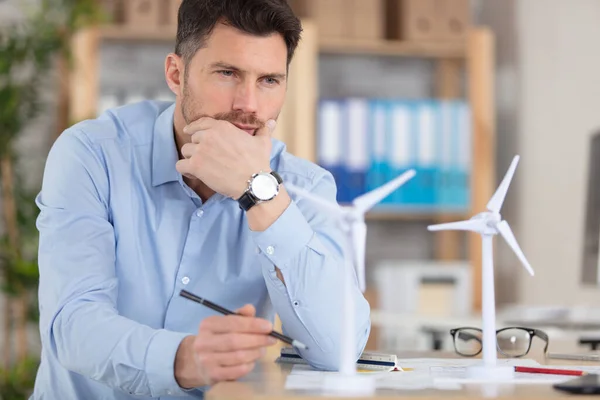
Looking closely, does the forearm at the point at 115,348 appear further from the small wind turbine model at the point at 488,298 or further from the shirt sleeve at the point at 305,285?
the small wind turbine model at the point at 488,298

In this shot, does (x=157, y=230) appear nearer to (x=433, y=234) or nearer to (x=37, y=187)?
(x=37, y=187)

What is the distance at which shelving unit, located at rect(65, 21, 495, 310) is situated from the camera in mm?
4125

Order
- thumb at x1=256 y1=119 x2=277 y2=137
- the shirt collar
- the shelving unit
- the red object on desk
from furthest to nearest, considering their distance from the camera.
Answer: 1. the shelving unit
2. the shirt collar
3. thumb at x1=256 y1=119 x2=277 y2=137
4. the red object on desk

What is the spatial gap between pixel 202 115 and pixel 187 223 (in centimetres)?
20

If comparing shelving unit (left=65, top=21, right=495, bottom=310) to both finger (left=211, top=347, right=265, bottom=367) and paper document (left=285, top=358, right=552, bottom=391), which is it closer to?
paper document (left=285, top=358, right=552, bottom=391)

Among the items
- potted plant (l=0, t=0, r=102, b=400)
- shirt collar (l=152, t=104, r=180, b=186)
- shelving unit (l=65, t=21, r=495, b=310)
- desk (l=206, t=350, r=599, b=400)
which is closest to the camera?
desk (l=206, t=350, r=599, b=400)

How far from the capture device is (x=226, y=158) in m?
1.46

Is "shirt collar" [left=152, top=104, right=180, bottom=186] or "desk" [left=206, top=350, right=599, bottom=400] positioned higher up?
"shirt collar" [left=152, top=104, right=180, bottom=186]

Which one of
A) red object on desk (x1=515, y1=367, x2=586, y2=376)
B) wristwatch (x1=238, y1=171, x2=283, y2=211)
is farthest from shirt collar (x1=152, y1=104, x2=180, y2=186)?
red object on desk (x1=515, y1=367, x2=586, y2=376)

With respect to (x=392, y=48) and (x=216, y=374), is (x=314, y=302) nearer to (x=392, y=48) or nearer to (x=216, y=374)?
(x=216, y=374)

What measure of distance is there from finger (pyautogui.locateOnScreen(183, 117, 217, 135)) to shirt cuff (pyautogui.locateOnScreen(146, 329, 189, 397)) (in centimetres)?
40

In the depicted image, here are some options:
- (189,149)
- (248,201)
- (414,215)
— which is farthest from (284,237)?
(414,215)

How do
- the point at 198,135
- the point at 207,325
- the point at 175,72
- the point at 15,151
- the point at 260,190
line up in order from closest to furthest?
1. the point at 207,325
2. the point at 260,190
3. the point at 198,135
4. the point at 175,72
5. the point at 15,151

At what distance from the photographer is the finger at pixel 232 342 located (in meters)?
1.14
